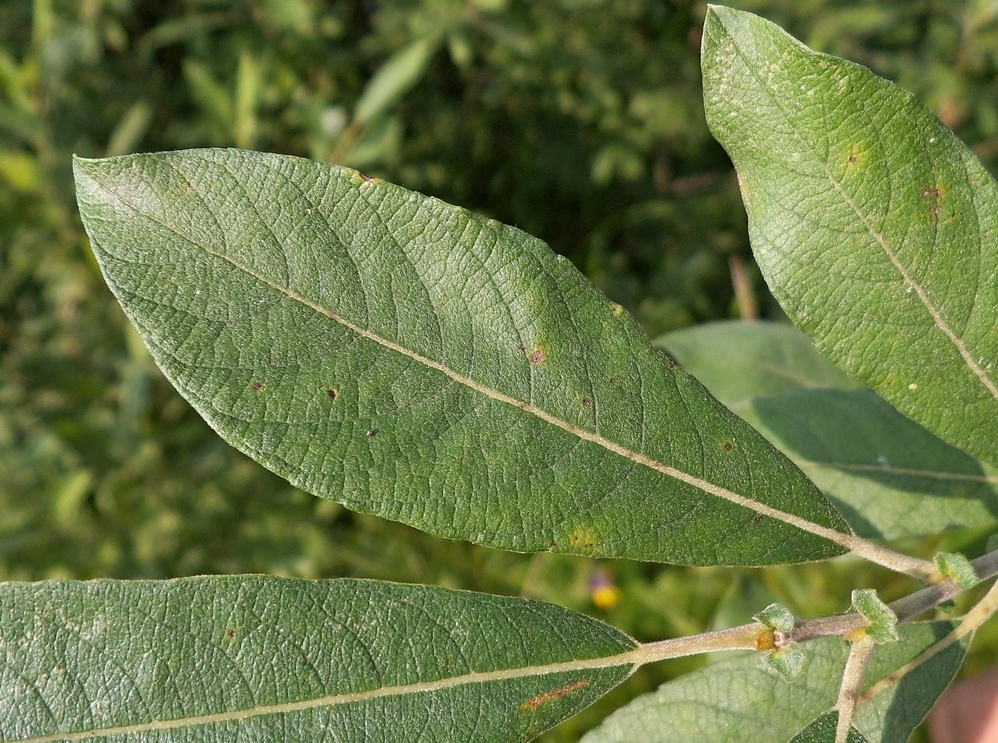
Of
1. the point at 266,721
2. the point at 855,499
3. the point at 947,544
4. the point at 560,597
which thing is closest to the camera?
the point at 266,721

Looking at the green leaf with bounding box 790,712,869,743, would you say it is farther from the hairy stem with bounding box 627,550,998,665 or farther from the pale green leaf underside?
the pale green leaf underside

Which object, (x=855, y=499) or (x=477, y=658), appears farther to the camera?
(x=855, y=499)

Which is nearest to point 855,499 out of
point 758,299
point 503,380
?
point 503,380

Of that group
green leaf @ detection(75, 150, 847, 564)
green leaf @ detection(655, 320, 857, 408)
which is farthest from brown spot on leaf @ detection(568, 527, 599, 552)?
green leaf @ detection(655, 320, 857, 408)

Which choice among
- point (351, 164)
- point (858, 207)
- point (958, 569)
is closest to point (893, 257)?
point (858, 207)

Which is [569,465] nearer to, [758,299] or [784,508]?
[784,508]

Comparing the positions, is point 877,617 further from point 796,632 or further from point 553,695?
point 553,695

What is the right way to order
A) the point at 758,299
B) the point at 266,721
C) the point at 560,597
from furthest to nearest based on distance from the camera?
the point at 758,299
the point at 560,597
the point at 266,721
